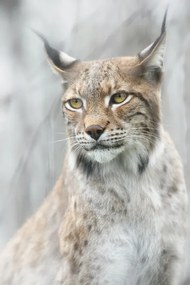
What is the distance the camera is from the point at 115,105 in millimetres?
2217

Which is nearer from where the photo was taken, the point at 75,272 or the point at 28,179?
the point at 75,272

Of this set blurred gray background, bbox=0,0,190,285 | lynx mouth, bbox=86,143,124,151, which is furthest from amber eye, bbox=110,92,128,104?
blurred gray background, bbox=0,0,190,285

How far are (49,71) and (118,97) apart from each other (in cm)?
39

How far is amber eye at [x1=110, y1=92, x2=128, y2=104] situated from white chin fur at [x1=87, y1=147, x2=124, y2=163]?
111 mm

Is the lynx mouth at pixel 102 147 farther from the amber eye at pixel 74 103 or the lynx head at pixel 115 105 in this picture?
the amber eye at pixel 74 103

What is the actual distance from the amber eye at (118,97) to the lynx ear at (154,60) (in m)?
0.07

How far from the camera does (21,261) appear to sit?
8.30 ft

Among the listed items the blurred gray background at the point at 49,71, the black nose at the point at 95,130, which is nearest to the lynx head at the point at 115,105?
the black nose at the point at 95,130

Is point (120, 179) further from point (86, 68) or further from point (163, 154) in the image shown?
point (86, 68)

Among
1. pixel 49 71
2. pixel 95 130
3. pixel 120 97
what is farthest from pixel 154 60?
pixel 49 71

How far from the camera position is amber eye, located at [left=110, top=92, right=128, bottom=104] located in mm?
2227

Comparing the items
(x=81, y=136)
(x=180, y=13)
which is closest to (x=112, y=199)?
(x=81, y=136)

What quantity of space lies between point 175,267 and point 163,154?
277 mm

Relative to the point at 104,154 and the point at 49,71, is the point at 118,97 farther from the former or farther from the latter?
the point at 49,71
